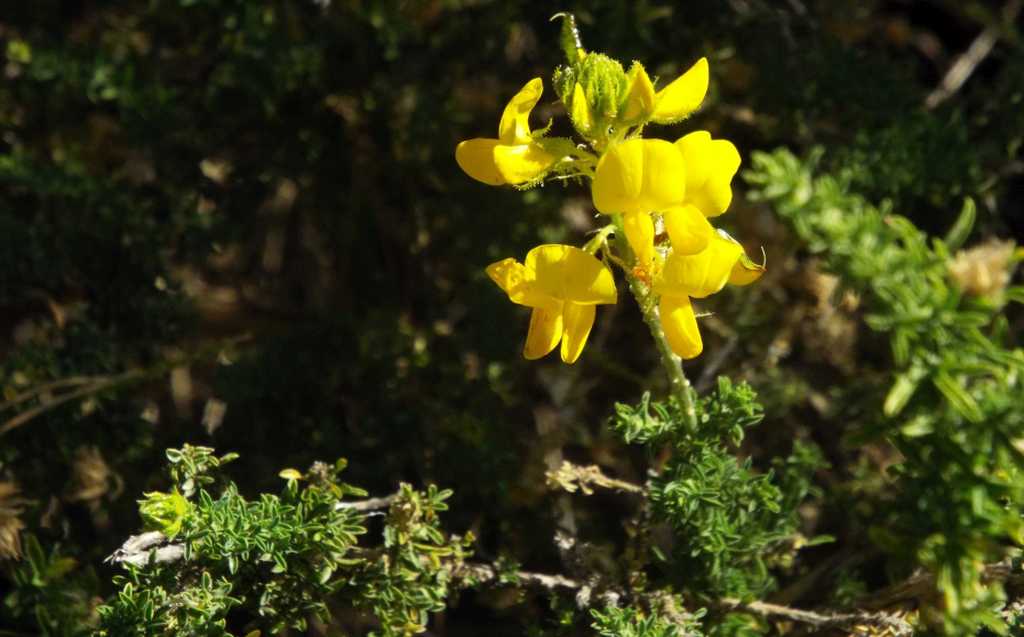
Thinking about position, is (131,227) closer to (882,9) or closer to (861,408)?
(861,408)

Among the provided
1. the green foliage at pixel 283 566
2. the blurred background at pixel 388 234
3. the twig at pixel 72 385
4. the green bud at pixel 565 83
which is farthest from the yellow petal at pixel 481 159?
the twig at pixel 72 385

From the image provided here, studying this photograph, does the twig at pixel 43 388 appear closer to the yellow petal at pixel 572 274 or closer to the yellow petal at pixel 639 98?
the yellow petal at pixel 572 274

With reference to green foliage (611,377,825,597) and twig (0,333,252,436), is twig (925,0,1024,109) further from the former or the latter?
twig (0,333,252,436)

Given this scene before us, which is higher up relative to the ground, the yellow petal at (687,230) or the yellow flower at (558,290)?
the yellow petal at (687,230)

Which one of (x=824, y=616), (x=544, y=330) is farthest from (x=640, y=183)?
(x=824, y=616)

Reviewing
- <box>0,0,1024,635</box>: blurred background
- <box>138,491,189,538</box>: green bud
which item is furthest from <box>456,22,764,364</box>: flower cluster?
<box>0,0,1024,635</box>: blurred background

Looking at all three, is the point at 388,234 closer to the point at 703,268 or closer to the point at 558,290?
the point at 558,290

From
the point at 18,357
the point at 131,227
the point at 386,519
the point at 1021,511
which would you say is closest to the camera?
the point at 1021,511

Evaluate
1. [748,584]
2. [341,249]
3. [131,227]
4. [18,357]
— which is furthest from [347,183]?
[748,584]
